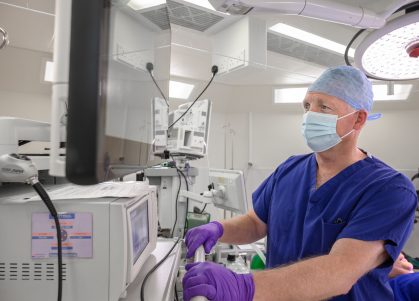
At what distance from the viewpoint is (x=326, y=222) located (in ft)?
3.74

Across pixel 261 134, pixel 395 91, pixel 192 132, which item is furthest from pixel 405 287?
pixel 395 91

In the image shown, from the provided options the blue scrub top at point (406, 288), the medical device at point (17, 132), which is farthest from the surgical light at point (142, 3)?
the blue scrub top at point (406, 288)

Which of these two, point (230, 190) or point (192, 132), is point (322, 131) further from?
point (192, 132)

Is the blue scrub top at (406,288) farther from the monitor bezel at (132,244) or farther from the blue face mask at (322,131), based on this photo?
the monitor bezel at (132,244)

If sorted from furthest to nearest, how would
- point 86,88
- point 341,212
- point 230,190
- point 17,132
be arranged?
point 230,190
point 341,212
point 17,132
point 86,88

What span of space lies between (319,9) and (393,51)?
0.27m

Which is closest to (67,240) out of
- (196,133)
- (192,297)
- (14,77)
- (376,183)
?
(192,297)

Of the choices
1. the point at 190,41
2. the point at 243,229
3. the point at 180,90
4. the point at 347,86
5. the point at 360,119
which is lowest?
the point at 243,229

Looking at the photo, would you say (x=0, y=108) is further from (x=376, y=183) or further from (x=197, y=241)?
(x=376, y=183)

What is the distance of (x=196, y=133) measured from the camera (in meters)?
2.54

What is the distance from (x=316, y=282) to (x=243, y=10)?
2.66 ft

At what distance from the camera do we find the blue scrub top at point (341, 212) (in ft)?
3.24

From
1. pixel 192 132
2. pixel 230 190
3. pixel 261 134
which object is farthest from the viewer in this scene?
pixel 261 134

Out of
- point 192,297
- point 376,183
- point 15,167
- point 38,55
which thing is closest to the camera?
point 15,167
